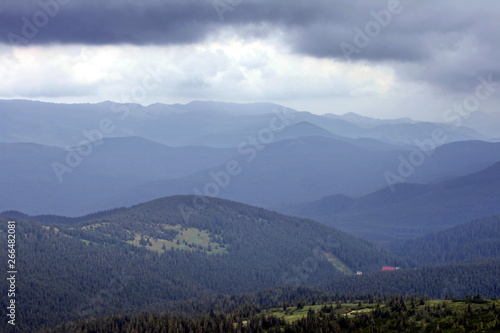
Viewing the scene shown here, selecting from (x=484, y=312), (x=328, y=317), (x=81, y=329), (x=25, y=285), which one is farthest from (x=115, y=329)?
(x=484, y=312)

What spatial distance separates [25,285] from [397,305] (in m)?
119

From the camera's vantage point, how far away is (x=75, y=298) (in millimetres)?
196375

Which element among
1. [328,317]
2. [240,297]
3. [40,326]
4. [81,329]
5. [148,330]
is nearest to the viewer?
[328,317]

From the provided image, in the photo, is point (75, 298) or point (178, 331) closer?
point (178, 331)

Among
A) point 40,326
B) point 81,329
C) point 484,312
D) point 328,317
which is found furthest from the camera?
point 40,326

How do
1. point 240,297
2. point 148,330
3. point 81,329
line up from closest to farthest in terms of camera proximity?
point 148,330 → point 81,329 → point 240,297

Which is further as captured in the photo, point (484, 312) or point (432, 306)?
point (432, 306)

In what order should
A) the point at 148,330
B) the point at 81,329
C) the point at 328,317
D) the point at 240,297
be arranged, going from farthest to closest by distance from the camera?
the point at 240,297 → the point at 81,329 → the point at 148,330 → the point at 328,317

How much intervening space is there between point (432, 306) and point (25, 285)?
125 m

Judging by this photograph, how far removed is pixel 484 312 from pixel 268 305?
70.1m

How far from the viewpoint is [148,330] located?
136375mm

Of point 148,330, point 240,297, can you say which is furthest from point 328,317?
point 240,297

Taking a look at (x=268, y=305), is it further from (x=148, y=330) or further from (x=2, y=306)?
(x=2, y=306)

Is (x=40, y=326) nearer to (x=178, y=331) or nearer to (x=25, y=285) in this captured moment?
(x=25, y=285)
